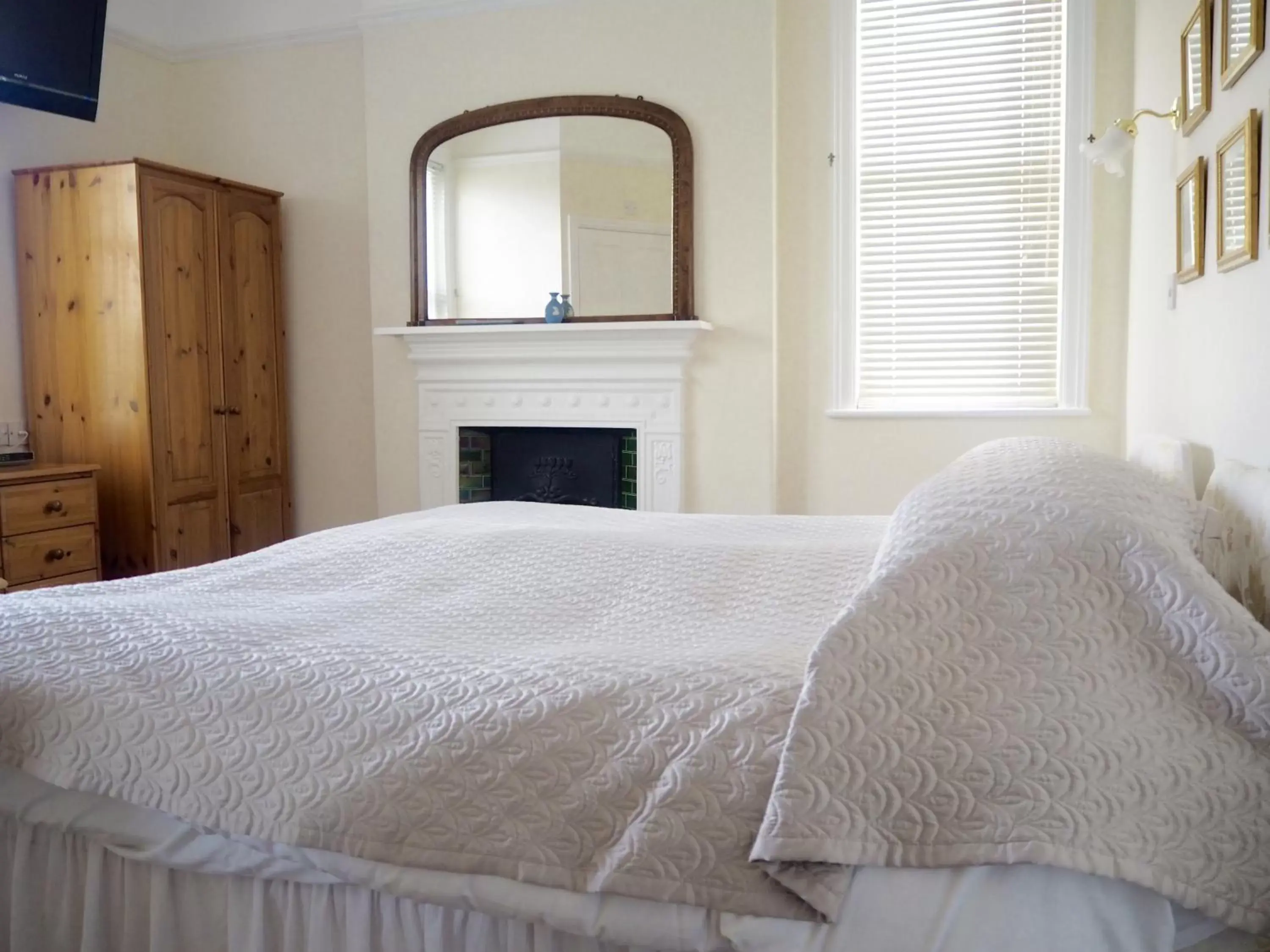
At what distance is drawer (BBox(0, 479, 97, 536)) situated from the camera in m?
3.28

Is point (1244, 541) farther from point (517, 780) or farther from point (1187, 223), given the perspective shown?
point (1187, 223)

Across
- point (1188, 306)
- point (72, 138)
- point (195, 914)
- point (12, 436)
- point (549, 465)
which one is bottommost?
point (195, 914)

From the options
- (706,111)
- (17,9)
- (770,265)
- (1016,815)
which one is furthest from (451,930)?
(17,9)

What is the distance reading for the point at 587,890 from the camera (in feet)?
3.37

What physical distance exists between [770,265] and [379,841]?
3.08 meters

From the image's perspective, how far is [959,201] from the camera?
375 cm

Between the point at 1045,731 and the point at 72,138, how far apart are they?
14.8ft

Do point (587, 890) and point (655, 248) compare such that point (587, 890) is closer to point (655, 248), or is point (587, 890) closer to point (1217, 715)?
Result: point (1217, 715)

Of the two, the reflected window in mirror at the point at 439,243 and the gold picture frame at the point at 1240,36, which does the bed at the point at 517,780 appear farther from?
the reflected window in mirror at the point at 439,243

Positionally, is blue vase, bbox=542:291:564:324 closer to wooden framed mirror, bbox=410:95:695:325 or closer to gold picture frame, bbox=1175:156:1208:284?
wooden framed mirror, bbox=410:95:695:325

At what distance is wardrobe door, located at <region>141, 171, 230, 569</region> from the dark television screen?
0.39m

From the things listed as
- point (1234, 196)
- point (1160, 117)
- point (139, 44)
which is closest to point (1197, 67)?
point (1160, 117)

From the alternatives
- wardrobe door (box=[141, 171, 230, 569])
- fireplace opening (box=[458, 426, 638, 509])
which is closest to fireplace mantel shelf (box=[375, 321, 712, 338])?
fireplace opening (box=[458, 426, 638, 509])

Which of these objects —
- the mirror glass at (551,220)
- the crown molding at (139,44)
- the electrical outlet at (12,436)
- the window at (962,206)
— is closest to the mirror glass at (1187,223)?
the window at (962,206)
